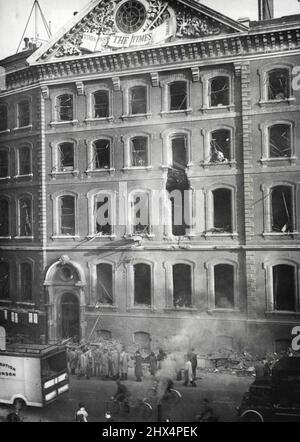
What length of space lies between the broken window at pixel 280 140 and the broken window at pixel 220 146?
5.93 ft

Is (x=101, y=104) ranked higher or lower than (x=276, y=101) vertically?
higher

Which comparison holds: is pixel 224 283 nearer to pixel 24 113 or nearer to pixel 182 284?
pixel 182 284

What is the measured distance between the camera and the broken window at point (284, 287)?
18.8 meters

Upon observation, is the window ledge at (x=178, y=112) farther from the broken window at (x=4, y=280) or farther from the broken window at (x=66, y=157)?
the broken window at (x=4, y=280)

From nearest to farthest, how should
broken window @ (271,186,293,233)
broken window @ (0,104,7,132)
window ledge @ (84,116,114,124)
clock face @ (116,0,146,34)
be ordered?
1. clock face @ (116,0,146,34)
2. broken window @ (271,186,293,233)
3. window ledge @ (84,116,114,124)
4. broken window @ (0,104,7,132)

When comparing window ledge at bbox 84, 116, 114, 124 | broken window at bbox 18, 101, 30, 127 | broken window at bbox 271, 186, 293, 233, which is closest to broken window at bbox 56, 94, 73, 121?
window ledge at bbox 84, 116, 114, 124

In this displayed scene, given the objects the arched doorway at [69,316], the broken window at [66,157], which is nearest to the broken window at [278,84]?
the broken window at [66,157]

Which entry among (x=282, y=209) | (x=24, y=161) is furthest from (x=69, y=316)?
(x=282, y=209)

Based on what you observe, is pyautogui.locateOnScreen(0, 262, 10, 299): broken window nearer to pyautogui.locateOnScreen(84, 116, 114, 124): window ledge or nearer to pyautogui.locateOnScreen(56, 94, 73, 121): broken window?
A: pyautogui.locateOnScreen(56, 94, 73, 121): broken window

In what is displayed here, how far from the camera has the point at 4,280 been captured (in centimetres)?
2120

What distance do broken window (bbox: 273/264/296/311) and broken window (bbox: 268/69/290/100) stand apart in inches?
282

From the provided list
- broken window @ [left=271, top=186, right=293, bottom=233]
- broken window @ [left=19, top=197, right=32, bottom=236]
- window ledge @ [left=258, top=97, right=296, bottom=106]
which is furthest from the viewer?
broken window @ [left=19, top=197, right=32, bottom=236]

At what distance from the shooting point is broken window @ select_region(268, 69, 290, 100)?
1872cm

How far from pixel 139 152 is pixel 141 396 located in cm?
995
